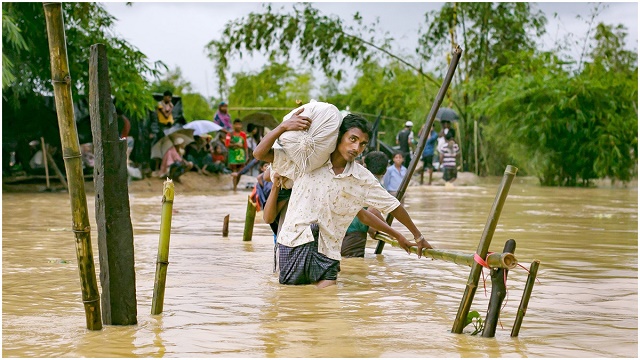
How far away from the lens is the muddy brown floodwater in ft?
15.0

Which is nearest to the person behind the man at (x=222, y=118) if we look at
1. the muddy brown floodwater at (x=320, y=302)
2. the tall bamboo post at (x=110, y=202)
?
the muddy brown floodwater at (x=320, y=302)

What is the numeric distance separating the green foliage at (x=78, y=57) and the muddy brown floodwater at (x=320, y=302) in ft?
22.7

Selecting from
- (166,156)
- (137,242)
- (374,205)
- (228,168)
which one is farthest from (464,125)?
(374,205)

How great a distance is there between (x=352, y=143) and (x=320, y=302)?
96 centimetres

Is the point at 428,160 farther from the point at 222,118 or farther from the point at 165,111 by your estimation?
the point at 165,111

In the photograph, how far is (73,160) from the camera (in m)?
4.77

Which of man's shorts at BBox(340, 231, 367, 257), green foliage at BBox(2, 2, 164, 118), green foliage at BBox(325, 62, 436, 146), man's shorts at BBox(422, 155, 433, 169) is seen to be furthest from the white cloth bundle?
green foliage at BBox(325, 62, 436, 146)

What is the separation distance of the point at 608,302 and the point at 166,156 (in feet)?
47.3

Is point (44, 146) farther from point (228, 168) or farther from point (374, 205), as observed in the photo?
point (374, 205)

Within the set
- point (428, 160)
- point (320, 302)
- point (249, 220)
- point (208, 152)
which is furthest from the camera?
point (428, 160)

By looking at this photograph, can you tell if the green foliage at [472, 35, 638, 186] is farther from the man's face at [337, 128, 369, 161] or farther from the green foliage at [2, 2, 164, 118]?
the man's face at [337, 128, 369, 161]

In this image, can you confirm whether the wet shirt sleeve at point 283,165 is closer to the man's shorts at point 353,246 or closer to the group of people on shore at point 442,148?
the man's shorts at point 353,246

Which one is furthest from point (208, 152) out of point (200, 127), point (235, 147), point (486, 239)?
point (486, 239)

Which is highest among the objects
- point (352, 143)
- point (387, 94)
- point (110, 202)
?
point (387, 94)
